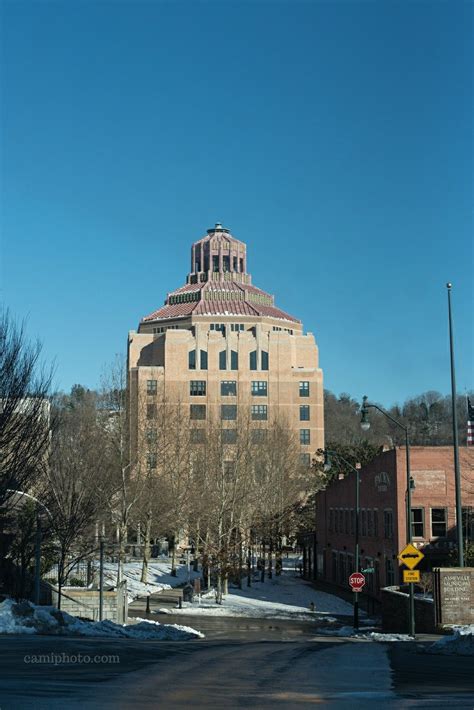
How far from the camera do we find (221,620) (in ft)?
142

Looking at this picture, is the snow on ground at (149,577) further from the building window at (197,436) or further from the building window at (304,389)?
the building window at (304,389)

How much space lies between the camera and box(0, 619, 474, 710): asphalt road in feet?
42.9

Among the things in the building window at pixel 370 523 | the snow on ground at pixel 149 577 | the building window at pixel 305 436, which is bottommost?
the snow on ground at pixel 149 577

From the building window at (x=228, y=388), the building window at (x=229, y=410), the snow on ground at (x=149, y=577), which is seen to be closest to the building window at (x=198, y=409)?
the building window at (x=229, y=410)

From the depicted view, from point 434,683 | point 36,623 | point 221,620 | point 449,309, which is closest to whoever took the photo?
point 434,683

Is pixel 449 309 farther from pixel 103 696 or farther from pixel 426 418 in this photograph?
pixel 426 418

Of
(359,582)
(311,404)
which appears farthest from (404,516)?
(311,404)

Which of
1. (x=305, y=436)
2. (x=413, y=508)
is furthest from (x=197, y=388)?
(x=413, y=508)

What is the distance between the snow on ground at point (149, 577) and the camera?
186 ft

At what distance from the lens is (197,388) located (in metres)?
119

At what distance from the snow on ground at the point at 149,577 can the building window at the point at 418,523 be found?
53.0ft

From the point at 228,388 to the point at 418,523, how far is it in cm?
7308

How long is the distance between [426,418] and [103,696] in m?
187

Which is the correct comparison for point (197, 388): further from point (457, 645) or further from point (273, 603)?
point (457, 645)
